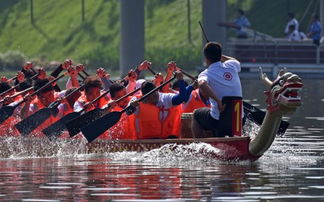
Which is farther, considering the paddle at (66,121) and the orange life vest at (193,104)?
the orange life vest at (193,104)

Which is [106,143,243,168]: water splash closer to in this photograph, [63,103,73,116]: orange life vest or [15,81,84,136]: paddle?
[15,81,84,136]: paddle

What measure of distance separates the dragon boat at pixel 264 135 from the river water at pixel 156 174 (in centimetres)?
14

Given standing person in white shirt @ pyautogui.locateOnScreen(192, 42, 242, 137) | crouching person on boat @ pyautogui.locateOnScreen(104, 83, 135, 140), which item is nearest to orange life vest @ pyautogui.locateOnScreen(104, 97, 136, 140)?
crouching person on boat @ pyautogui.locateOnScreen(104, 83, 135, 140)

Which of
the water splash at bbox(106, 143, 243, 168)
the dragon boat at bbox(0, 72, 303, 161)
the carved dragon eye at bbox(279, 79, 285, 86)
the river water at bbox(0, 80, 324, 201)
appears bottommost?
the river water at bbox(0, 80, 324, 201)

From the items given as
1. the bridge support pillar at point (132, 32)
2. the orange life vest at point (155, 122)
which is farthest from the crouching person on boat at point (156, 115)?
the bridge support pillar at point (132, 32)

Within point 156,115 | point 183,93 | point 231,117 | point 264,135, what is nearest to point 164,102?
point 156,115

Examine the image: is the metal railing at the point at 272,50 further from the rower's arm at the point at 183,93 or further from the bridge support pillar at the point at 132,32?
the rower's arm at the point at 183,93

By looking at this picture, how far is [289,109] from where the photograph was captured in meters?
21.1

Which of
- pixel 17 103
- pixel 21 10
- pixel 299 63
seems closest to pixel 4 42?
pixel 21 10

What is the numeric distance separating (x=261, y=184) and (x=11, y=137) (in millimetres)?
9318

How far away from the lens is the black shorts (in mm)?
22500

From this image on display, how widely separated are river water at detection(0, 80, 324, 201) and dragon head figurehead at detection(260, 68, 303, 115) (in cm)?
97

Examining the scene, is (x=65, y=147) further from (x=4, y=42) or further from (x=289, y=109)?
(x=4, y=42)

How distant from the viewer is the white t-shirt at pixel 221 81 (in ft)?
73.3
